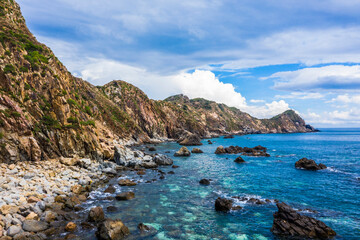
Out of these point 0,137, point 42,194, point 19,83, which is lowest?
point 42,194

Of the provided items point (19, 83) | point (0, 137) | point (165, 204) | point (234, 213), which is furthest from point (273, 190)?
point (19, 83)

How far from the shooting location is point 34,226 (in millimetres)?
18109

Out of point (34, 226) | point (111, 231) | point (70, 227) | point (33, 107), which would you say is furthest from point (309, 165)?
point (33, 107)

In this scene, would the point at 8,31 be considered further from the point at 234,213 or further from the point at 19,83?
the point at 234,213

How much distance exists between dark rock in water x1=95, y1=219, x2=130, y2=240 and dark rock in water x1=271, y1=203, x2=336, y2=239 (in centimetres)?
1528

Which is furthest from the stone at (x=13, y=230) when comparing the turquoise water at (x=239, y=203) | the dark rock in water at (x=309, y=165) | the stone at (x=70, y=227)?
the dark rock in water at (x=309, y=165)

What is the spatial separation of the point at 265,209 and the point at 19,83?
46650mm

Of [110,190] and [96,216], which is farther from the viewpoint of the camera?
[110,190]

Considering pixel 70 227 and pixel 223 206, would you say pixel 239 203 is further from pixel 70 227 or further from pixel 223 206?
pixel 70 227

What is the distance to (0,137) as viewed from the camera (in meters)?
29.0

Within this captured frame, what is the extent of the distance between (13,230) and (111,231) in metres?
8.21

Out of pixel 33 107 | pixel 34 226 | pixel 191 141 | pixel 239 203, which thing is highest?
pixel 33 107

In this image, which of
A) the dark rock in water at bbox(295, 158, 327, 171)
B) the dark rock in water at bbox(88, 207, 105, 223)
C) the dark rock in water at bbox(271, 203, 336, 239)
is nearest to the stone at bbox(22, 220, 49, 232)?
the dark rock in water at bbox(88, 207, 105, 223)

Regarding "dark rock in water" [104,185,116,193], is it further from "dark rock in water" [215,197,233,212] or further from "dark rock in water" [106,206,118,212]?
"dark rock in water" [215,197,233,212]
